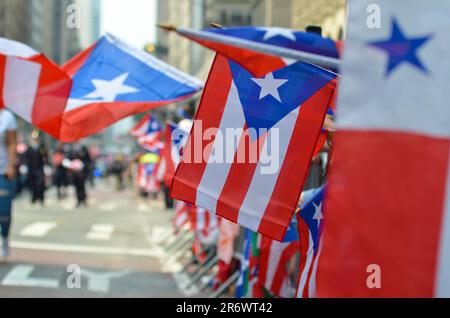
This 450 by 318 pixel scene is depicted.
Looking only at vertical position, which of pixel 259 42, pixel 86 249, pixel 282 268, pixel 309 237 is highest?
pixel 259 42

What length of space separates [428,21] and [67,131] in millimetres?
4137

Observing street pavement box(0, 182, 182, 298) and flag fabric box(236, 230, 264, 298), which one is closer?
flag fabric box(236, 230, 264, 298)

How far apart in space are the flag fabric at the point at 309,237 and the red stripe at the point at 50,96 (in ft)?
6.05

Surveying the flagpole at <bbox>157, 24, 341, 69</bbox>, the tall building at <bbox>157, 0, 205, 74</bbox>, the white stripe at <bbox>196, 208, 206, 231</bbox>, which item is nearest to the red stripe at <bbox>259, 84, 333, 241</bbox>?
the flagpole at <bbox>157, 24, 341, 69</bbox>

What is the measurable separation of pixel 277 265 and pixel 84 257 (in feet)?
18.4

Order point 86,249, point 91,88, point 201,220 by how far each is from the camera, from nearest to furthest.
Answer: point 91,88, point 201,220, point 86,249

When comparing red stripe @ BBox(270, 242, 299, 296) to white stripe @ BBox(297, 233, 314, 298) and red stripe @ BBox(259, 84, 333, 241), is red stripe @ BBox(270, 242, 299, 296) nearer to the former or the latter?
white stripe @ BBox(297, 233, 314, 298)

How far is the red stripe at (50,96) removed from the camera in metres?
6.68

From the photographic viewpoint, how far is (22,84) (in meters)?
6.79

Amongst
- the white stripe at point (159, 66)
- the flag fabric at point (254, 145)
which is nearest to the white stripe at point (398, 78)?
the flag fabric at point (254, 145)

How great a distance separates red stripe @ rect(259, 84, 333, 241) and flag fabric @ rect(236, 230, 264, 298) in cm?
289

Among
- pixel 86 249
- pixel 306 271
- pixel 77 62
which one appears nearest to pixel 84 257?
pixel 86 249

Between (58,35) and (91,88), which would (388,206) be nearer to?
(91,88)

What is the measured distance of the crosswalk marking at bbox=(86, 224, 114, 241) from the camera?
16.4 m
